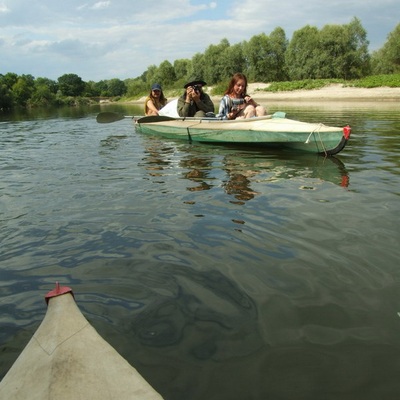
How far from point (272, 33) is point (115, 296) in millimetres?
56778

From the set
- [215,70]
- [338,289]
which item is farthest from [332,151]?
[215,70]

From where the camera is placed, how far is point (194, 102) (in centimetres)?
1005

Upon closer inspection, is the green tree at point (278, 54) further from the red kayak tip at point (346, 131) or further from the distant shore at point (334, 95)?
the red kayak tip at point (346, 131)

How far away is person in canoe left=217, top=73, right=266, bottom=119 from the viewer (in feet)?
27.5

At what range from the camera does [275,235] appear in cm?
360

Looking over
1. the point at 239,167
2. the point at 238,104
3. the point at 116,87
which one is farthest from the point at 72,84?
the point at 239,167

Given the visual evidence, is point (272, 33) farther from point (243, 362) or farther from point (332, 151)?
point (243, 362)

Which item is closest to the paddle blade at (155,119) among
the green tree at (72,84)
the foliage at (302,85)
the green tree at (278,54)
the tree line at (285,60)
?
the foliage at (302,85)

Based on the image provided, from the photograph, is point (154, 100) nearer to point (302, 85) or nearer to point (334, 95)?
point (334, 95)

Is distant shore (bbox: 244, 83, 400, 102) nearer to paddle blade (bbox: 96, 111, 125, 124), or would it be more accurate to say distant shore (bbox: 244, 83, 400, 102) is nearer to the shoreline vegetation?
A: the shoreline vegetation

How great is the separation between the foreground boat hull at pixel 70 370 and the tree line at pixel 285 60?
45.9 meters

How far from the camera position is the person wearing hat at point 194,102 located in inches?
380

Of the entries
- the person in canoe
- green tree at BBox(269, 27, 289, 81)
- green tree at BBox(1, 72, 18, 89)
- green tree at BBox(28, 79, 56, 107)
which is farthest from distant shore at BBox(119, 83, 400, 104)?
green tree at BBox(1, 72, 18, 89)

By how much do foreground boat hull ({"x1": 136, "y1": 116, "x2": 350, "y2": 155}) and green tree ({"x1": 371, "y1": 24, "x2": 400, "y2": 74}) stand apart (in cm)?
4199
